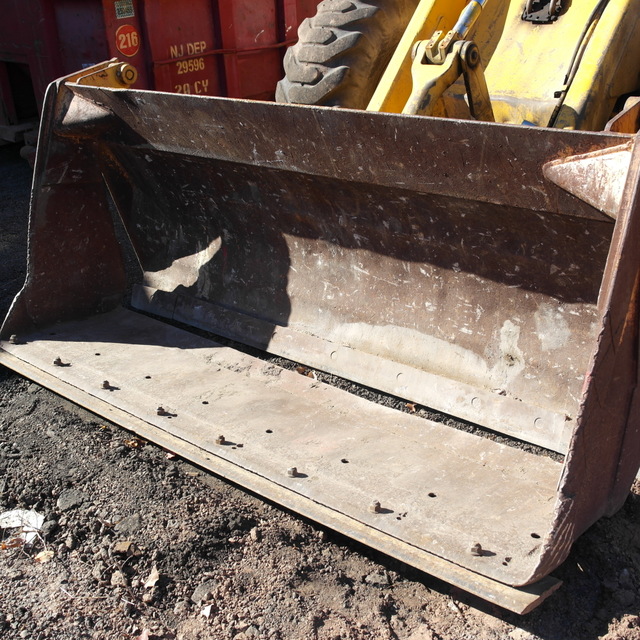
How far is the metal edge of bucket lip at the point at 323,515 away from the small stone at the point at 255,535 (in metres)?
0.12

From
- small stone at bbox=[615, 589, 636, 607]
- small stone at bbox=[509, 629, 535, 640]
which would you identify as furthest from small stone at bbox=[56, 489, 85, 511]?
small stone at bbox=[615, 589, 636, 607]

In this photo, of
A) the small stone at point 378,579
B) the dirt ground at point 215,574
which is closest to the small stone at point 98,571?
the dirt ground at point 215,574

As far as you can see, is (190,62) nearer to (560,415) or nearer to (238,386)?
(238,386)

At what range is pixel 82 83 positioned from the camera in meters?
3.47

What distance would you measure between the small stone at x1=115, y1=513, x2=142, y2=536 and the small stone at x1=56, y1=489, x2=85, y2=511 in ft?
0.69

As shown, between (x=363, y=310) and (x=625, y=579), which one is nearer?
(x=625, y=579)

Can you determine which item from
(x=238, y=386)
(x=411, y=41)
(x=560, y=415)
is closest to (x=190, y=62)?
(x=411, y=41)

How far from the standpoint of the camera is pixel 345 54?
3.52 meters

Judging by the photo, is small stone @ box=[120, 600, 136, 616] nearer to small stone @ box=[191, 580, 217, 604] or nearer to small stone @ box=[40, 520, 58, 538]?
small stone @ box=[191, 580, 217, 604]

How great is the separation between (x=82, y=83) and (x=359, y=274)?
1481 millimetres

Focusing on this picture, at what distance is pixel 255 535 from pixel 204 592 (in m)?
0.28

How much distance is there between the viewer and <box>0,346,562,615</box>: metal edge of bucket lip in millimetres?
2039

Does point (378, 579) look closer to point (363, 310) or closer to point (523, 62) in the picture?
point (363, 310)

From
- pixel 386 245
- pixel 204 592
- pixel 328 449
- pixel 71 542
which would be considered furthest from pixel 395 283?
pixel 71 542
